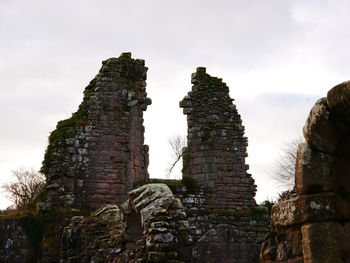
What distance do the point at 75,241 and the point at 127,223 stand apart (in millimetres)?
2171

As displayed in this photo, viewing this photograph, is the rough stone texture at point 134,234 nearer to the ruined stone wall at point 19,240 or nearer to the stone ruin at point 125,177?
the stone ruin at point 125,177

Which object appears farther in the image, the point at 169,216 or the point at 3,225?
the point at 3,225

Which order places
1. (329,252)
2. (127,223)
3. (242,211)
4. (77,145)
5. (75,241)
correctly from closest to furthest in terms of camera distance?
(329,252), (127,223), (75,241), (77,145), (242,211)

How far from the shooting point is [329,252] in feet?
16.0

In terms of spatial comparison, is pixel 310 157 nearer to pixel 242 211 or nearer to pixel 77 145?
pixel 77 145

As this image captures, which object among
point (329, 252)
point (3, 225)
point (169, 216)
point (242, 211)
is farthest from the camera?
point (242, 211)

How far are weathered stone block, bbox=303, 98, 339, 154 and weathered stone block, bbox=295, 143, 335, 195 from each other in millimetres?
70

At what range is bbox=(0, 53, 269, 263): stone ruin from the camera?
13.4m

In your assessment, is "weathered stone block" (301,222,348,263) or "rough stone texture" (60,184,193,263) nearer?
"weathered stone block" (301,222,348,263)

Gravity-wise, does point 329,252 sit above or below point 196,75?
below

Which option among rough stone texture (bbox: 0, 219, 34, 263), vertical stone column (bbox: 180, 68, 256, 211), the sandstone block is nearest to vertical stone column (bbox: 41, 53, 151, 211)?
rough stone texture (bbox: 0, 219, 34, 263)

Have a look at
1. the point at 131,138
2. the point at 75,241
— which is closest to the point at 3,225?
the point at 75,241

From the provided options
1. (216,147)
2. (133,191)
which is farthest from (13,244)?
(216,147)

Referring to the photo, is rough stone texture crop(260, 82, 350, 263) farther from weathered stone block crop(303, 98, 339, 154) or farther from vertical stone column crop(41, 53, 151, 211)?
vertical stone column crop(41, 53, 151, 211)
